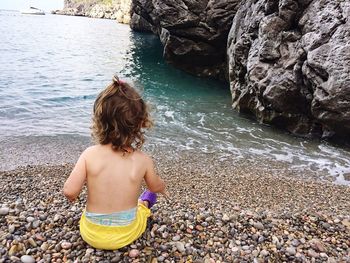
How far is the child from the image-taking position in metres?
3.80

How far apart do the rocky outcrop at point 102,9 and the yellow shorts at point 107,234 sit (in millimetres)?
109847

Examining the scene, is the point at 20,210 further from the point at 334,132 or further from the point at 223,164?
the point at 334,132

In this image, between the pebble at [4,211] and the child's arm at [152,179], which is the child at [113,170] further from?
the pebble at [4,211]

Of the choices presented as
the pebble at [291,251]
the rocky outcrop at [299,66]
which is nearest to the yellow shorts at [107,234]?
the pebble at [291,251]

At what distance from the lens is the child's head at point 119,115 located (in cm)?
377

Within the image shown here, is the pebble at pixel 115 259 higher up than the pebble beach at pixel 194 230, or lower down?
higher up

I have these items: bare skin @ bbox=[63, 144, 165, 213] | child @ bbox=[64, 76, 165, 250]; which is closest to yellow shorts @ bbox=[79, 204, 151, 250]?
child @ bbox=[64, 76, 165, 250]

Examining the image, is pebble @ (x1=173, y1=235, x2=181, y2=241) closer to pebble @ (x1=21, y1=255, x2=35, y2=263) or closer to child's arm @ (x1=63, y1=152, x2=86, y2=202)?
child's arm @ (x1=63, y1=152, x2=86, y2=202)

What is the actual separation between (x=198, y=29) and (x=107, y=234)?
2130 centimetres

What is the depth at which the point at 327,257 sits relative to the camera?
461 centimetres

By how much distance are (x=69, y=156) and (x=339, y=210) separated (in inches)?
303

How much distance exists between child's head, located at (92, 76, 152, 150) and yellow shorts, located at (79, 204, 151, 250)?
1023 mm

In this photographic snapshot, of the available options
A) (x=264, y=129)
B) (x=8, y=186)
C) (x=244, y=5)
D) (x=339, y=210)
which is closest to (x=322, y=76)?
(x=264, y=129)

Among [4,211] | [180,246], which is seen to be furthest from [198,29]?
[180,246]
